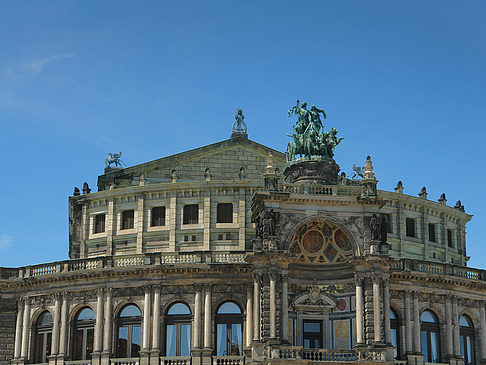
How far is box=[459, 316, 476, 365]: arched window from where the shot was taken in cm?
6644

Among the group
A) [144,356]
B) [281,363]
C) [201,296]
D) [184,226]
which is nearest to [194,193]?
[184,226]

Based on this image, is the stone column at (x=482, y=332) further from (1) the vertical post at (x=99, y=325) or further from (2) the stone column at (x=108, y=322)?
(1) the vertical post at (x=99, y=325)

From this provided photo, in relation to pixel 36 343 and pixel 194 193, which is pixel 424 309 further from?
pixel 36 343

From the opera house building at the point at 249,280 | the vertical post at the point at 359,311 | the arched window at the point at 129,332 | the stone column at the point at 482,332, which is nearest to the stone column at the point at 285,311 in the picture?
the opera house building at the point at 249,280

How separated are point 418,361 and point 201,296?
17694 millimetres

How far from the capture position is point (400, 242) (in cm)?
7175

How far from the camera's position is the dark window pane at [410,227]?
7331cm

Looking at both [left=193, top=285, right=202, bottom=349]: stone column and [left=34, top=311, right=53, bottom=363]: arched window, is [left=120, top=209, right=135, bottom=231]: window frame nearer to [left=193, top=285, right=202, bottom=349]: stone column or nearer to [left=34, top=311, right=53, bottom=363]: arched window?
[left=34, top=311, right=53, bottom=363]: arched window

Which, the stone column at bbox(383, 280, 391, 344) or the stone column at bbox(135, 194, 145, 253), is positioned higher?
the stone column at bbox(135, 194, 145, 253)

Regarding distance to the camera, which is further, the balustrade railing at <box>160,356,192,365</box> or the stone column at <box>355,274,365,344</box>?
the balustrade railing at <box>160,356,192,365</box>

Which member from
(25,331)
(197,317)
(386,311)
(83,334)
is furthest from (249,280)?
(25,331)

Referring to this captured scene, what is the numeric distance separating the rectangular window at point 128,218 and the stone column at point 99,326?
9098 millimetres

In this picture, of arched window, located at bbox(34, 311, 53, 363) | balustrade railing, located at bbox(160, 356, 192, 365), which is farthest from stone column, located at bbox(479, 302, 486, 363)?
arched window, located at bbox(34, 311, 53, 363)

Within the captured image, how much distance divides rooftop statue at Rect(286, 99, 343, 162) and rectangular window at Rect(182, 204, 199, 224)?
1027 cm
